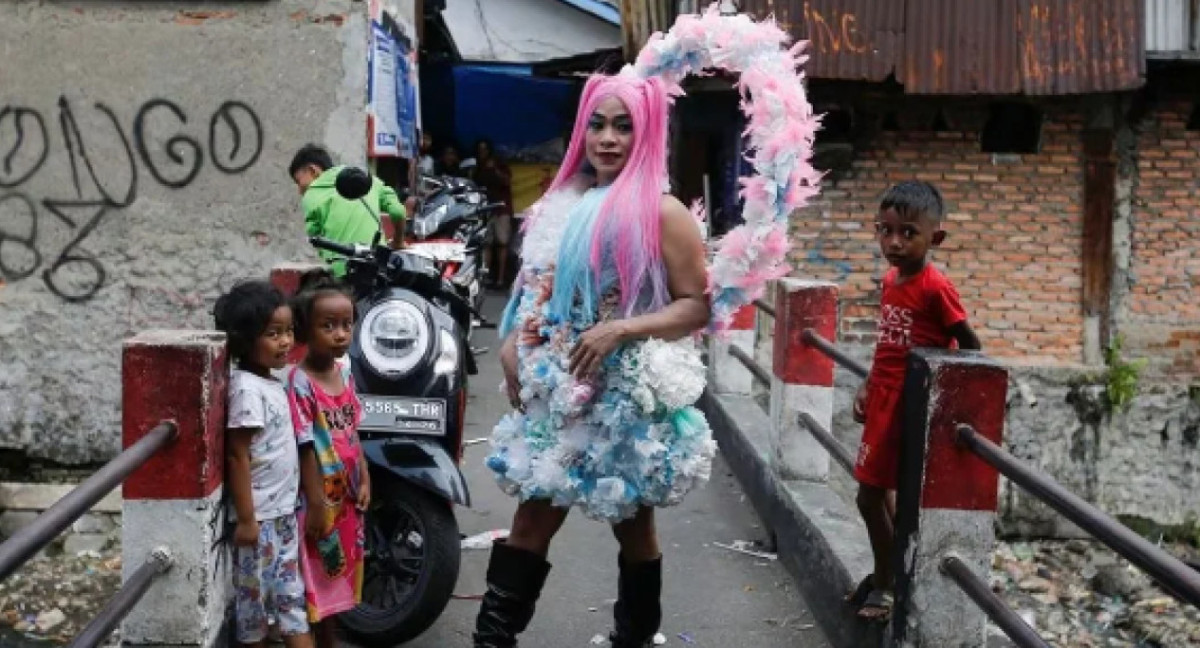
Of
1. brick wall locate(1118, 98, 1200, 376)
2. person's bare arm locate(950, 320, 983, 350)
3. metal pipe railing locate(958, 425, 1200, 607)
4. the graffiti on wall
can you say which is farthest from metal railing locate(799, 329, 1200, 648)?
brick wall locate(1118, 98, 1200, 376)

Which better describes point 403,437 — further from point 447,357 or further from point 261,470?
point 261,470

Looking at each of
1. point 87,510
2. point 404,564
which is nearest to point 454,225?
point 404,564

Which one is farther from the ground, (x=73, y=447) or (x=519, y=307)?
(x=519, y=307)

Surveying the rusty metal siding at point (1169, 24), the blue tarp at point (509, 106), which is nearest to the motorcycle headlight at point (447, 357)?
the rusty metal siding at point (1169, 24)

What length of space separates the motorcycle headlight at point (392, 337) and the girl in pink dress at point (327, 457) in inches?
21.5

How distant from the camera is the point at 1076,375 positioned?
10.9 metres

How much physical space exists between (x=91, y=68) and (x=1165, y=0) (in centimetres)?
902

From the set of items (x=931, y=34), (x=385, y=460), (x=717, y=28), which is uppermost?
(x=931, y=34)

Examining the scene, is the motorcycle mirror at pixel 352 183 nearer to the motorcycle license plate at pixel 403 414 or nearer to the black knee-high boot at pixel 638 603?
the motorcycle license plate at pixel 403 414

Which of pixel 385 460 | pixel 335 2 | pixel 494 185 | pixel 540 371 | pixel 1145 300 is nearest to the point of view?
pixel 540 371

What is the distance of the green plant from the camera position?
10844 millimetres

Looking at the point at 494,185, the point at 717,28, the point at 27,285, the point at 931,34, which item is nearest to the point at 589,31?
the point at 494,185

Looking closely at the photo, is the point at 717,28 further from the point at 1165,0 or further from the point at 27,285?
the point at 1165,0

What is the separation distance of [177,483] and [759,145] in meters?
1.90
